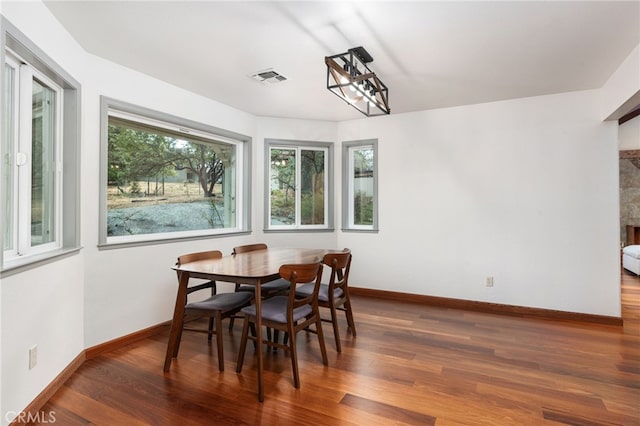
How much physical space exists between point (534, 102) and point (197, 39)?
3594 millimetres

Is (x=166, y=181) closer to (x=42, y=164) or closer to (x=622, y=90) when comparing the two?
(x=42, y=164)

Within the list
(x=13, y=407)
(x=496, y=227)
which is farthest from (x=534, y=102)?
(x=13, y=407)

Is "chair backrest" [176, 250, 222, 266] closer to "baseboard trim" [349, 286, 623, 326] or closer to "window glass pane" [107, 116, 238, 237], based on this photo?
"window glass pane" [107, 116, 238, 237]

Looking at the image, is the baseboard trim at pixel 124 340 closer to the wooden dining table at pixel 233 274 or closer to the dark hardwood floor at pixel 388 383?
the dark hardwood floor at pixel 388 383

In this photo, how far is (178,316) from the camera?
2.48 m

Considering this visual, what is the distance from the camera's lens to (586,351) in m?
2.83

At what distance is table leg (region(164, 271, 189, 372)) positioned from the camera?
8.01 ft

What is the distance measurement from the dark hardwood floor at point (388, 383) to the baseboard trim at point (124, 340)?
0.07 m

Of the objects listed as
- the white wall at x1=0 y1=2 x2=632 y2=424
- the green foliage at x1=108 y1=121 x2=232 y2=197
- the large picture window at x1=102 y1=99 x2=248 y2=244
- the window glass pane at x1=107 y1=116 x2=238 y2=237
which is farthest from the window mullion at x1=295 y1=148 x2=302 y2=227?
the green foliage at x1=108 y1=121 x2=232 y2=197

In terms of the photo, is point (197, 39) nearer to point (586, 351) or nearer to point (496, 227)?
point (496, 227)

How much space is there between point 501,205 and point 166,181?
151 inches

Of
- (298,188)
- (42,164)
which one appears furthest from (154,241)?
(298,188)

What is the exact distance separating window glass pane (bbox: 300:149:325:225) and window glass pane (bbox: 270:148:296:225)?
0.13 meters

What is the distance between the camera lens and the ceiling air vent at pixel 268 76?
3.12m
